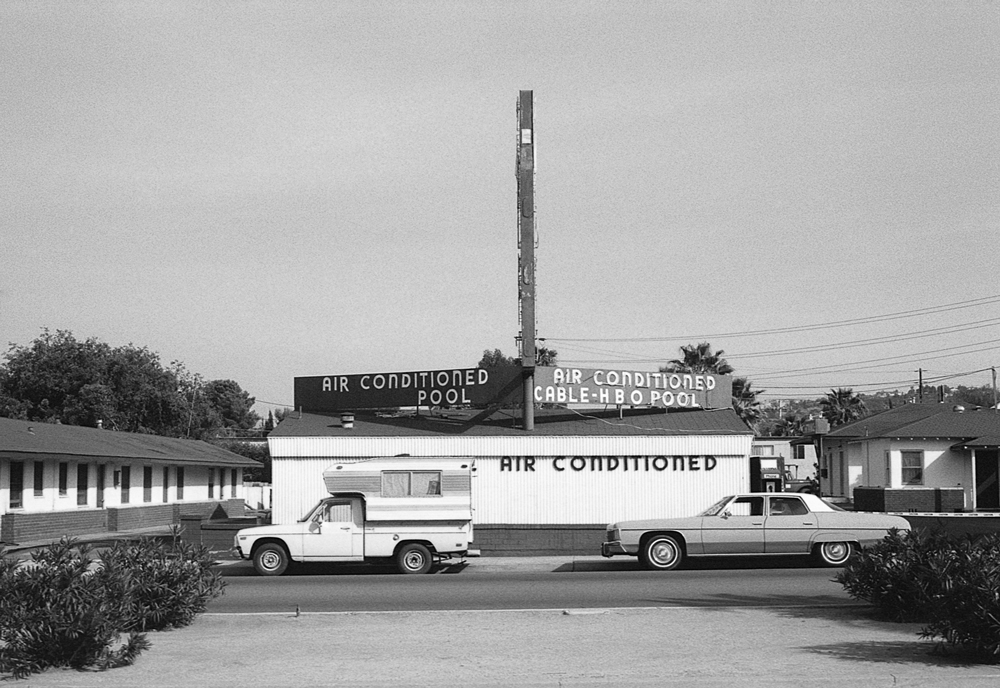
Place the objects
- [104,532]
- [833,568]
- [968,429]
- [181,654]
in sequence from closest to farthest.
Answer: [181,654], [833,568], [104,532], [968,429]

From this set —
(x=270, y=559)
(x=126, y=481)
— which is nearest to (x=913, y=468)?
(x=270, y=559)

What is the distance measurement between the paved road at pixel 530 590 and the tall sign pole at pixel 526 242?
7.77 meters

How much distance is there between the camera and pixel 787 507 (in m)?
23.4

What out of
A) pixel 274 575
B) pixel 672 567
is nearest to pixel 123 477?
pixel 274 575

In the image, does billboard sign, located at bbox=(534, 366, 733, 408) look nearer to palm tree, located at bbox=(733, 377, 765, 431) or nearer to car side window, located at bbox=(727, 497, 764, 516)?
car side window, located at bbox=(727, 497, 764, 516)

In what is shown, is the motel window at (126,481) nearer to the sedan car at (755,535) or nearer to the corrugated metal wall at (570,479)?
the corrugated metal wall at (570,479)

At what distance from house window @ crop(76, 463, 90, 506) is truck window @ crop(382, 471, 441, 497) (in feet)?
65.4

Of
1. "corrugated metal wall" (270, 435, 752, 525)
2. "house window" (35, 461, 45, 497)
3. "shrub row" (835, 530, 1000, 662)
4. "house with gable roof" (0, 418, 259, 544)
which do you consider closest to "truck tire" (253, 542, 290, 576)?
"corrugated metal wall" (270, 435, 752, 525)

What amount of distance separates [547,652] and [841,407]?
82.0 m

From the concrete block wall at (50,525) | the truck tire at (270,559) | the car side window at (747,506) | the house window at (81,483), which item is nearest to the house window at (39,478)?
the concrete block wall at (50,525)

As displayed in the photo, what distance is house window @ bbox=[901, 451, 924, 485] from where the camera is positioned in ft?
140

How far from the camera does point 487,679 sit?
11.0 m

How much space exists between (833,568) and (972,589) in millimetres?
12349

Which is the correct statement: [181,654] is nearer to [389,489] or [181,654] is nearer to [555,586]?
[555,586]
